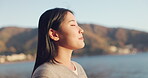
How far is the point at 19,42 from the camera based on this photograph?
159 m

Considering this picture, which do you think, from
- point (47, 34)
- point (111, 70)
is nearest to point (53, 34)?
point (47, 34)

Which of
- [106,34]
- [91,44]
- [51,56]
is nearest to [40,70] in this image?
[51,56]

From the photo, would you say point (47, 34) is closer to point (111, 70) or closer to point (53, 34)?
point (53, 34)

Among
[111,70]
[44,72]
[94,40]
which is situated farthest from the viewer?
[94,40]

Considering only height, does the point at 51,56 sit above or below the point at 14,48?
above

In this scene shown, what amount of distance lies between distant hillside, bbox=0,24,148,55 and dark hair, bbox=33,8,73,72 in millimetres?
137053

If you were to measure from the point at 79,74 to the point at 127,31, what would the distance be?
185 meters

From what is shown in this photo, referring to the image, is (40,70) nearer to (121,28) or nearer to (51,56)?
(51,56)

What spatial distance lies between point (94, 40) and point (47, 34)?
153689 millimetres

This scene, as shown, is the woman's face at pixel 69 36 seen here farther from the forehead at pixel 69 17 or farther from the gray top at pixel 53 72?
the gray top at pixel 53 72

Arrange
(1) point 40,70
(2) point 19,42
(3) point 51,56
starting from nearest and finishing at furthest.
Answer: (1) point 40,70
(3) point 51,56
(2) point 19,42

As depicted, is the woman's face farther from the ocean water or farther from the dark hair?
the ocean water

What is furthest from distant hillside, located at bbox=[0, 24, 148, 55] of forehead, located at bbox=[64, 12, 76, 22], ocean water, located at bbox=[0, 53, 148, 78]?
forehead, located at bbox=[64, 12, 76, 22]

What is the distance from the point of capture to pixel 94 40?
155 m
